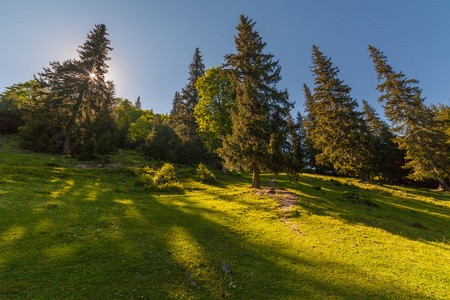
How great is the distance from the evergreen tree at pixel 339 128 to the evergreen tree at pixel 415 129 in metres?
6.10

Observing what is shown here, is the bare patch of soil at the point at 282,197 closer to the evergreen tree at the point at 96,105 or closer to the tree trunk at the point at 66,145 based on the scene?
the evergreen tree at the point at 96,105

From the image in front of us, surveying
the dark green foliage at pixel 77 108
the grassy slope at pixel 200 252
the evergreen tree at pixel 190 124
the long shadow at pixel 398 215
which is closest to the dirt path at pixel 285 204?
the grassy slope at pixel 200 252

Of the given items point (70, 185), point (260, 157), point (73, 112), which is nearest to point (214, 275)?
point (260, 157)

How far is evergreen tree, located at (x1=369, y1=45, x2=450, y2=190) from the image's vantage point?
2517 centimetres

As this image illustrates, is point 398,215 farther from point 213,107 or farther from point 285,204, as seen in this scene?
point 213,107

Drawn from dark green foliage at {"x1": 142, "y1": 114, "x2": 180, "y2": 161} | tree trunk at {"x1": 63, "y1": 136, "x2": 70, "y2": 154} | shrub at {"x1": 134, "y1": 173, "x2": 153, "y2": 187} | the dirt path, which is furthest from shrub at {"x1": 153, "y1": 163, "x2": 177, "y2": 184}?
tree trunk at {"x1": 63, "y1": 136, "x2": 70, "y2": 154}

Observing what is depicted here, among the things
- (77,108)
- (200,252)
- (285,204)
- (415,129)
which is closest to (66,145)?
(77,108)

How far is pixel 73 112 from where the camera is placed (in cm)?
2695

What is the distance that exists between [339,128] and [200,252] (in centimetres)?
3011

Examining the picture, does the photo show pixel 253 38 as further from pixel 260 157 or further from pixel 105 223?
pixel 105 223

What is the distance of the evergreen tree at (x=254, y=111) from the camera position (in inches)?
640

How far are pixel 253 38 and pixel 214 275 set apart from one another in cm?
2281

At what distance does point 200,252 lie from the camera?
19.9 feet

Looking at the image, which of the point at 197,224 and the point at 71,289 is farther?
the point at 197,224
